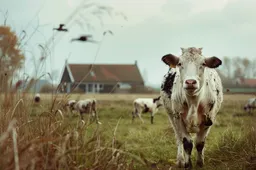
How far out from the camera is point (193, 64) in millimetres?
5957

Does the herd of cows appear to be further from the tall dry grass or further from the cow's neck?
the tall dry grass

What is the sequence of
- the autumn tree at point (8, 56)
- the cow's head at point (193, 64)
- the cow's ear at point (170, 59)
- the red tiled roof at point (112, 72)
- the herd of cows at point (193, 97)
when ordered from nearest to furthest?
the autumn tree at point (8, 56), the cow's head at point (193, 64), the herd of cows at point (193, 97), the cow's ear at point (170, 59), the red tiled roof at point (112, 72)

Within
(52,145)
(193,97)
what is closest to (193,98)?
(193,97)

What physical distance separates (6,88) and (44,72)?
1.75 feet

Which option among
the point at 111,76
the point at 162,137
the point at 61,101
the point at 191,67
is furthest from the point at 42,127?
the point at 111,76

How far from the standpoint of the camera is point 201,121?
6406 mm

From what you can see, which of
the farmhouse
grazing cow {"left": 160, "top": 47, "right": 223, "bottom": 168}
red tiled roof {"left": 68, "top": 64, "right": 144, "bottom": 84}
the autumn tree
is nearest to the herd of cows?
Result: grazing cow {"left": 160, "top": 47, "right": 223, "bottom": 168}

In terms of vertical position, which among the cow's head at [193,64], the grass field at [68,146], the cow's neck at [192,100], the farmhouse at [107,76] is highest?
the farmhouse at [107,76]

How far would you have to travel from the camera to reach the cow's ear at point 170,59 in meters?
6.45

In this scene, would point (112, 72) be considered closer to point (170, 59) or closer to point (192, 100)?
point (170, 59)

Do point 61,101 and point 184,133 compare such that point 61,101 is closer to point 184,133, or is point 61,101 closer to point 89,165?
point 89,165

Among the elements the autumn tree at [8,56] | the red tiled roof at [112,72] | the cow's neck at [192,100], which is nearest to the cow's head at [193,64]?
the cow's neck at [192,100]

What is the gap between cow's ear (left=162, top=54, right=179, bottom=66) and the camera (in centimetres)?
645

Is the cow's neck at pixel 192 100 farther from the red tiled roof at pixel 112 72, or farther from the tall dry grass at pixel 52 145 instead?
the red tiled roof at pixel 112 72
